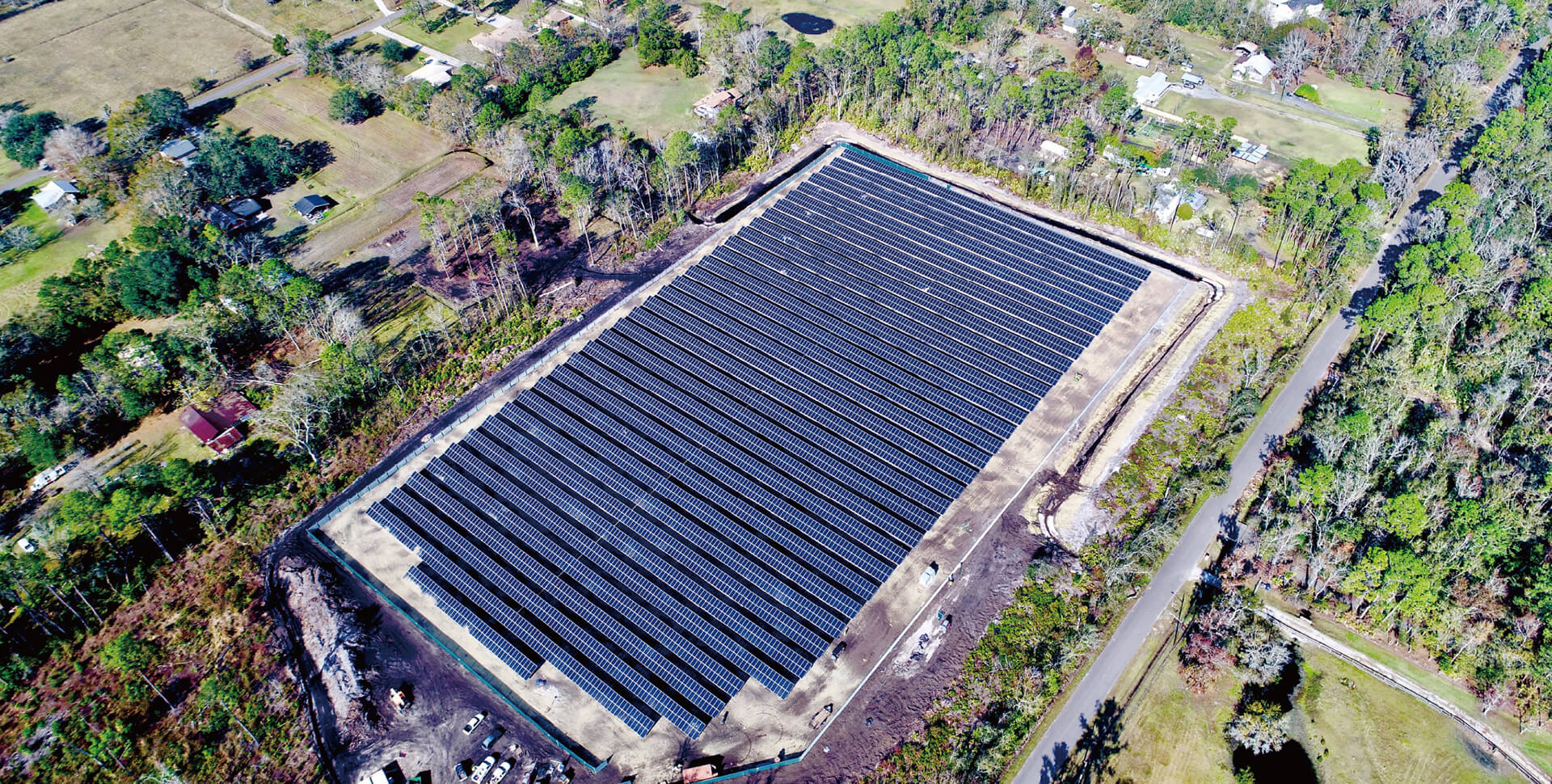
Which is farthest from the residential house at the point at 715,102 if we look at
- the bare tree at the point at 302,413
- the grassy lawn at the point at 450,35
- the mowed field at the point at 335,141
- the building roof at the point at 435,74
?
the bare tree at the point at 302,413

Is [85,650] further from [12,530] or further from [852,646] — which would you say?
[852,646]

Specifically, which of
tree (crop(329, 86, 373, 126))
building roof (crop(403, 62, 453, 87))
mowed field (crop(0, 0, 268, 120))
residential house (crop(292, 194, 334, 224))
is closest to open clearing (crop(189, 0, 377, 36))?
mowed field (crop(0, 0, 268, 120))

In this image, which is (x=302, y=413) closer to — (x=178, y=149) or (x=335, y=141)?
(x=335, y=141)

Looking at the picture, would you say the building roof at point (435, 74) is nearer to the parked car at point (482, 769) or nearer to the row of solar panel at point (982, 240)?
the row of solar panel at point (982, 240)

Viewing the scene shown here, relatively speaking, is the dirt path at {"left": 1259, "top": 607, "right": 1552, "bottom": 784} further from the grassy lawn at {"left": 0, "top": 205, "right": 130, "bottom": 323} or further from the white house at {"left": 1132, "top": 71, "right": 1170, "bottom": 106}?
the grassy lawn at {"left": 0, "top": 205, "right": 130, "bottom": 323}

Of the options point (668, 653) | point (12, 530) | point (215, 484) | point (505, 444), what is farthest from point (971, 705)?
point (12, 530)
